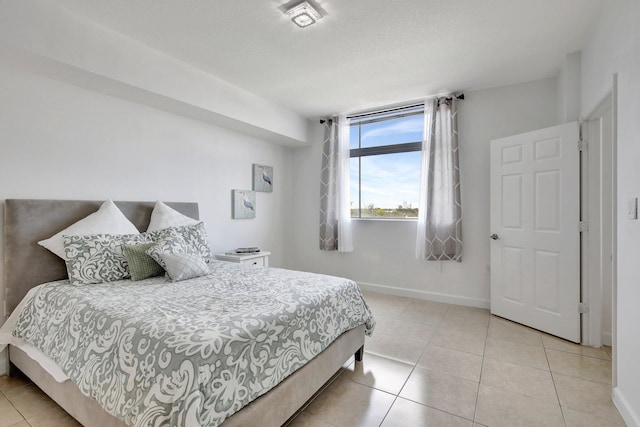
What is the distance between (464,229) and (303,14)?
9.71 ft

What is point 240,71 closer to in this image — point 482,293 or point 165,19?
point 165,19

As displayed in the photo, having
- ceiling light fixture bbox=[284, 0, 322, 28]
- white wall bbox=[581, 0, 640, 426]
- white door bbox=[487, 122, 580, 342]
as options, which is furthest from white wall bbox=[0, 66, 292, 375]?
white wall bbox=[581, 0, 640, 426]

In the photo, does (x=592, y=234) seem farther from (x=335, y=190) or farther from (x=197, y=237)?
(x=197, y=237)

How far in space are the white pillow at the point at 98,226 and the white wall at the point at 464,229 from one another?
8.99 ft

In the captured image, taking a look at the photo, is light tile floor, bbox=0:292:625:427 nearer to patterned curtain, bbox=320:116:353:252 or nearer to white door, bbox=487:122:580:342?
white door, bbox=487:122:580:342

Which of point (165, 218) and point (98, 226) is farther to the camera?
point (165, 218)

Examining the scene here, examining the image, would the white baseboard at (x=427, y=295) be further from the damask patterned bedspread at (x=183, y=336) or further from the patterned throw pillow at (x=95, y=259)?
the patterned throw pillow at (x=95, y=259)

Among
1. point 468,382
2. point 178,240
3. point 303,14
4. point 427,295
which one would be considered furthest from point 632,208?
point 178,240

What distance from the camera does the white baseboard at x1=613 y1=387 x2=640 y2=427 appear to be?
162cm

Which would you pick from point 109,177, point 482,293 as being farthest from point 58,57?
point 482,293

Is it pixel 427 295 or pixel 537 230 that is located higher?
pixel 537 230

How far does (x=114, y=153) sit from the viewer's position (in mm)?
2822

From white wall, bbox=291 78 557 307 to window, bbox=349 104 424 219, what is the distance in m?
0.22

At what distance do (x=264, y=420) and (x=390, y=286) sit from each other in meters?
3.13
